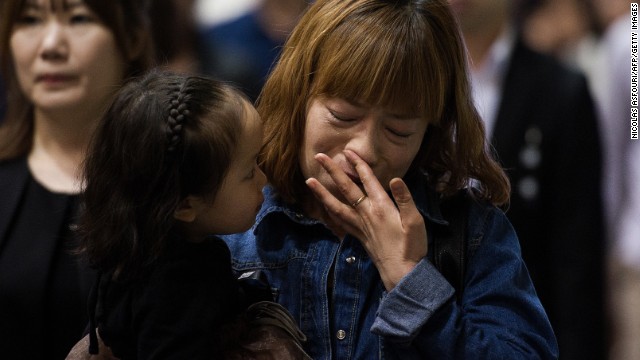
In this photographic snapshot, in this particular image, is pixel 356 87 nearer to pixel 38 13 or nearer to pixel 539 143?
pixel 38 13

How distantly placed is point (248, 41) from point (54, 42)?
3.71 feet

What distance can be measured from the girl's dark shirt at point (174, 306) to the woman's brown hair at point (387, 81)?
12.2 inches

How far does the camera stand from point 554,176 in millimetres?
3869

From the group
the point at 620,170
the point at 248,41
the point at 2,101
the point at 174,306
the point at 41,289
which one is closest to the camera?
the point at 174,306

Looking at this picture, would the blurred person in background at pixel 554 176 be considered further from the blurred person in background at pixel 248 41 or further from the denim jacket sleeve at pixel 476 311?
the denim jacket sleeve at pixel 476 311

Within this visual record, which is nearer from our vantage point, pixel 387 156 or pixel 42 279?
pixel 387 156

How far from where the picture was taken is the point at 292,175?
2.21 m

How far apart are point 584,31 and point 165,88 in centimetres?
286

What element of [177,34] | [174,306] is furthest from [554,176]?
[174,306]

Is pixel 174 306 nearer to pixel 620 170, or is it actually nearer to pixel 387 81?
pixel 387 81

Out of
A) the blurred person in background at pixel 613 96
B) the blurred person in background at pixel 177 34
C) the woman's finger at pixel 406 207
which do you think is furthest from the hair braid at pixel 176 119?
the blurred person in background at pixel 613 96

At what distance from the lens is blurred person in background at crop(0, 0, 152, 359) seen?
9.67ft

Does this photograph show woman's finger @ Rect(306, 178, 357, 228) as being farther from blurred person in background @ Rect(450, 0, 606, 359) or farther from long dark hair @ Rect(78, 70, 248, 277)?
blurred person in background @ Rect(450, 0, 606, 359)

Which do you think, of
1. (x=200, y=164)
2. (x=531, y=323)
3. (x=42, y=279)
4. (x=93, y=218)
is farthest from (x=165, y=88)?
(x=42, y=279)
